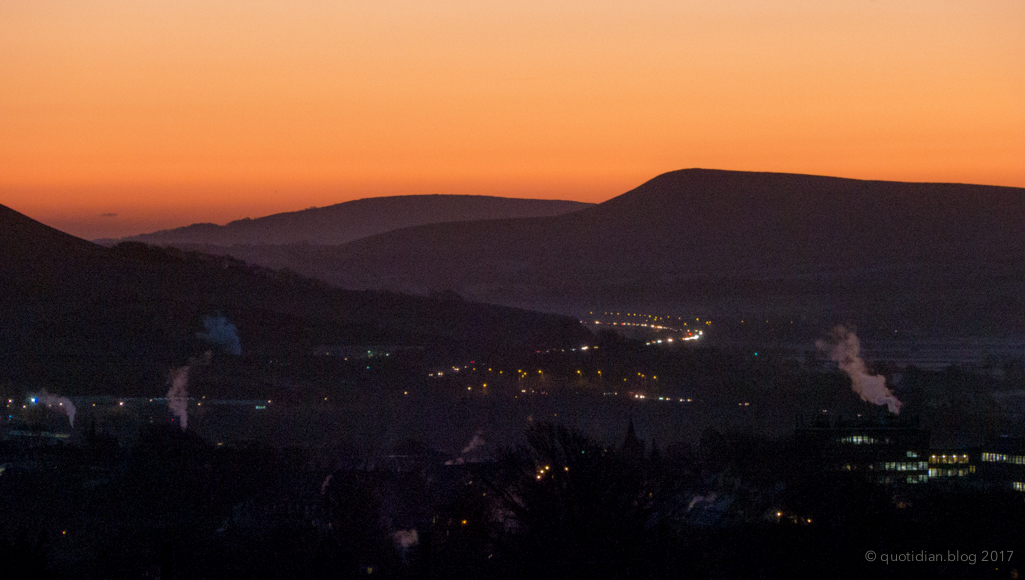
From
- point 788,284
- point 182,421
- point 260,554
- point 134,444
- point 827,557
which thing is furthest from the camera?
point 788,284

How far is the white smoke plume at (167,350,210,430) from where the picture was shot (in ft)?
261

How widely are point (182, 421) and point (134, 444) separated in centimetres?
1428

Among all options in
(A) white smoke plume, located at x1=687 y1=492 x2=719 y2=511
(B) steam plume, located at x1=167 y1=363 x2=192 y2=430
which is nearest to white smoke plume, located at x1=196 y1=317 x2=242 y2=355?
(B) steam plume, located at x1=167 y1=363 x2=192 y2=430

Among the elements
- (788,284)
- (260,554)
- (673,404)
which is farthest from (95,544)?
(788,284)

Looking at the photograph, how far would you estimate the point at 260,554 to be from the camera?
34625 mm

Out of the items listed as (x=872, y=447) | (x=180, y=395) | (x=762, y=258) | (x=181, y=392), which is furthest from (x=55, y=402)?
(x=762, y=258)

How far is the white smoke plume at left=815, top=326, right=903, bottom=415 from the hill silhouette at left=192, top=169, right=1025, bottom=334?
16000mm

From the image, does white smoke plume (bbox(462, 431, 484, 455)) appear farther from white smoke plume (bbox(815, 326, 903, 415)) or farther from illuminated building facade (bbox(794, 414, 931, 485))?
white smoke plume (bbox(815, 326, 903, 415))

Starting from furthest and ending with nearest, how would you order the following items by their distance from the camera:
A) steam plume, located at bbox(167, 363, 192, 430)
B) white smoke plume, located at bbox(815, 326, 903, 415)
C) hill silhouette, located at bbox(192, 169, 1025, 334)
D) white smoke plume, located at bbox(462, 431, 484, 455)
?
hill silhouette, located at bbox(192, 169, 1025, 334) → white smoke plume, located at bbox(815, 326, 903, 415) → steam plume, located at bbox(167, 363, 192, 430) → white smoke plume, located at bbox(462, 431, 484, 455)

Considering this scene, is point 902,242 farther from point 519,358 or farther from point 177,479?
point 177,479

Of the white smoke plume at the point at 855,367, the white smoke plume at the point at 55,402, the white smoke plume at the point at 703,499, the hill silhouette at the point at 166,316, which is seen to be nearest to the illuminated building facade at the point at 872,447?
the white smoke plume at the point at 855,367

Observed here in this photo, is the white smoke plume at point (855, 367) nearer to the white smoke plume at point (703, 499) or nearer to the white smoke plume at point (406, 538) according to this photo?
the white smoke plume at point (703, 499)

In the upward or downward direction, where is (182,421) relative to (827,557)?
downward

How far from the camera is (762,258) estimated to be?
180m
